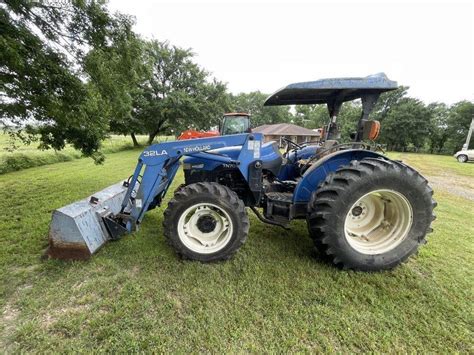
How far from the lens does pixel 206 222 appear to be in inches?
101

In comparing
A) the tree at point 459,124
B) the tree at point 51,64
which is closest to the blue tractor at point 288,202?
the tree at point 51,64

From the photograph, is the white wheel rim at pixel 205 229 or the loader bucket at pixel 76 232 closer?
the loader bucket at pixel 76 232

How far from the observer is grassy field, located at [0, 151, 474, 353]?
1604 mm

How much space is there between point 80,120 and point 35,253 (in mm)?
2862

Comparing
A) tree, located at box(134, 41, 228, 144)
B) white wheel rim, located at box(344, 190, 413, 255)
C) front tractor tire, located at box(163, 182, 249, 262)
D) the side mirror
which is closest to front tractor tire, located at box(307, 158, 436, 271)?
white wheel rim, located at box(344, 190, 413, 255)

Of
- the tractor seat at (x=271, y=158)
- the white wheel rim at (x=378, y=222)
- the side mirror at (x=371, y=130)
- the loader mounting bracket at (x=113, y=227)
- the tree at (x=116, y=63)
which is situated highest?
the tree at (x=116, y=63)

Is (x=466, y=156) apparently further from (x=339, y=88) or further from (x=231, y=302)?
(x=231, y=302)

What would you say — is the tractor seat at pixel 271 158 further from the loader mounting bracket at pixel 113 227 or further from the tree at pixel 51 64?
the tree at pixel 51 64

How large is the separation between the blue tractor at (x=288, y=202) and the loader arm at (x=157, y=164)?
0.04 feet

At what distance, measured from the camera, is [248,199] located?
3.00 metres

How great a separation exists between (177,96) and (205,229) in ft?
69.7

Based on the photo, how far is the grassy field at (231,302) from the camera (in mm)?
1604

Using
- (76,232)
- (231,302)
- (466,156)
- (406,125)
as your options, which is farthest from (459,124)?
(76,232)

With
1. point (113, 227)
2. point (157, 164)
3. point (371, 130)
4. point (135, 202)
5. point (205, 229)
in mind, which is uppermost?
point (371, 130)
